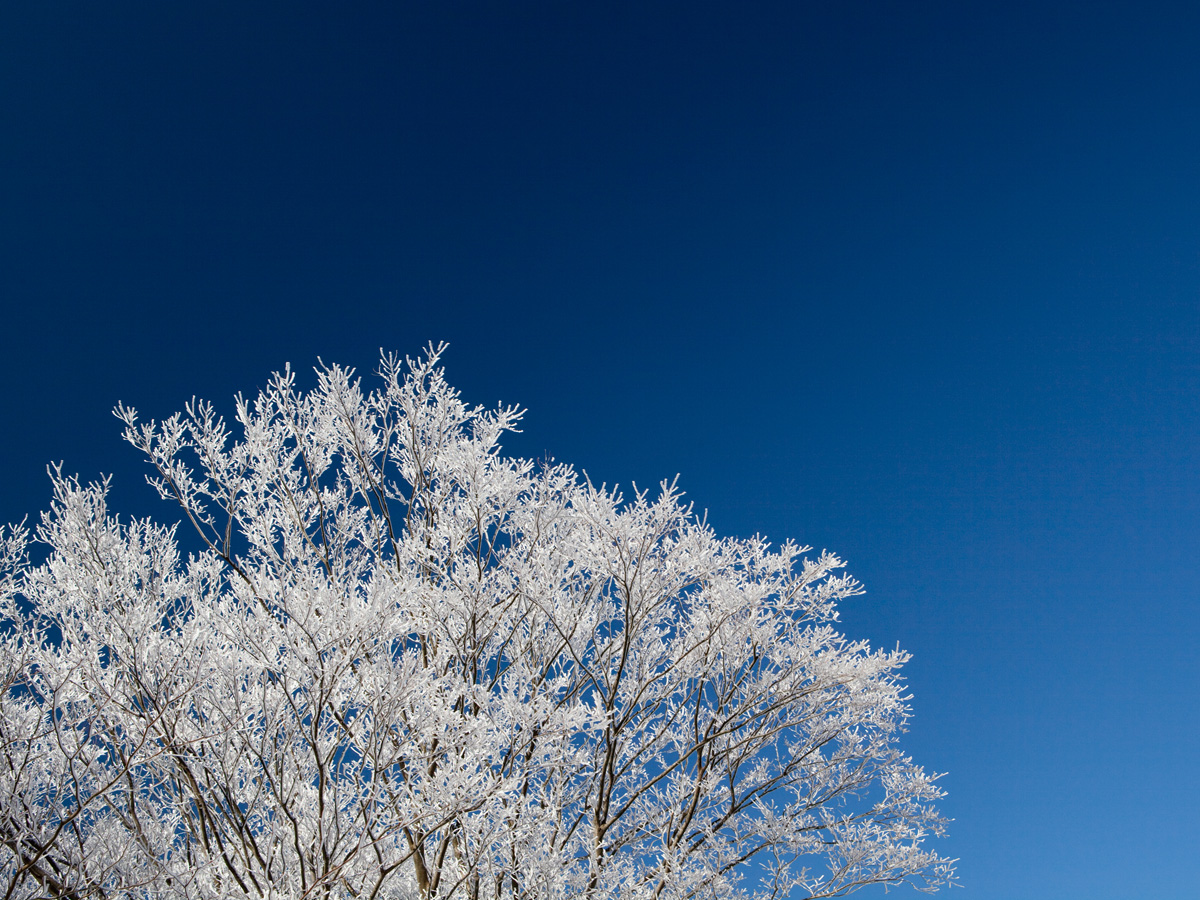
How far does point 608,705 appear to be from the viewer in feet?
19.0

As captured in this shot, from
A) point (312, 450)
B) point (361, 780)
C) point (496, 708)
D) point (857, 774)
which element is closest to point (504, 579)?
point (496, 708)

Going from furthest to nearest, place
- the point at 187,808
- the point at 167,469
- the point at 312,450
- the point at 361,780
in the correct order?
1. the point at 312,450
2. the point at 167,469
3. the point at 187,808
4. the point at 361,780

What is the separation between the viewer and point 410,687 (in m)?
3.94

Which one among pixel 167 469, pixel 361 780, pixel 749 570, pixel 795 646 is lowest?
pixel 361 780

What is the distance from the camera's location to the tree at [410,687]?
14.1 feet

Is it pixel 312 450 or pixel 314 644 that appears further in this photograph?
pixel 312 450

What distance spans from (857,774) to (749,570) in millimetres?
2484

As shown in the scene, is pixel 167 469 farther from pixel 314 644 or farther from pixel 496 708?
pixel 496 708

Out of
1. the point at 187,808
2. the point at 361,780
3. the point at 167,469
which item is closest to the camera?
the point at 361,780

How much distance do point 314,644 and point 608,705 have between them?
100 inches

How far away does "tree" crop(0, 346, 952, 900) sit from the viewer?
430 centimetres

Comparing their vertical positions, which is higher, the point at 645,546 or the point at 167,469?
the point at 167,469

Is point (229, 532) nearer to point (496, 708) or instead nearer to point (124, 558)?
point (124, 558)

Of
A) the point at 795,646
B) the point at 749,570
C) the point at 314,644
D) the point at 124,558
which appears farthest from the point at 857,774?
the point at 124,558
